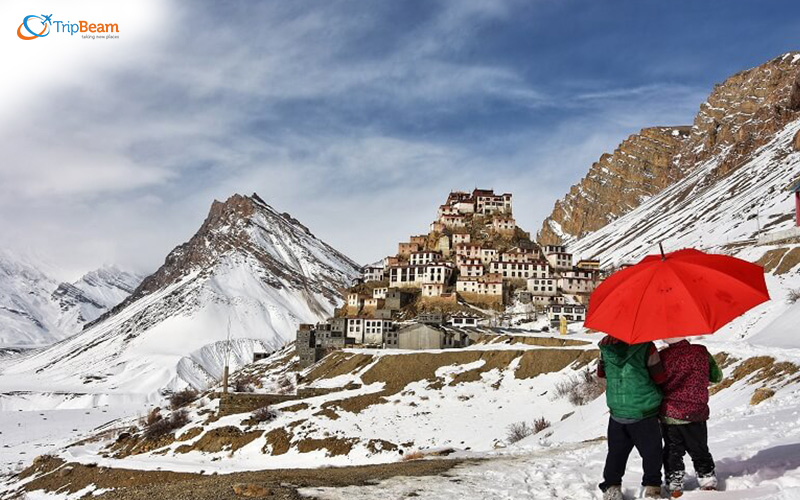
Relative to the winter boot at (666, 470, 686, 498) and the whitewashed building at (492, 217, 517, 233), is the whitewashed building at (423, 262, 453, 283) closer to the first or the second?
the whitewashed building at (492, 217, 517, 233)

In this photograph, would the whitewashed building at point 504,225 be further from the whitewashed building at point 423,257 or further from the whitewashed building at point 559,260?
the whitewashed building at point 423,257

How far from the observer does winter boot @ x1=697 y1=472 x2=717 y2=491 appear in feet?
31.7

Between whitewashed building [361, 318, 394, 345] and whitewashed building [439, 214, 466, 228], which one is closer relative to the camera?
whitewashed building [361, 318, 394, 345]

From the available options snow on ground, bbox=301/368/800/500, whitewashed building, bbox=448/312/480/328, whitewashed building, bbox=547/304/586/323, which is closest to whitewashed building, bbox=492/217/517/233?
whitewashed building, bbox=547/304/586/323

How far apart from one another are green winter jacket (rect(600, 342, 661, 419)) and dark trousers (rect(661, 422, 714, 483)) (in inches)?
21.0

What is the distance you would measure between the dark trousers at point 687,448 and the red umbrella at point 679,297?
1.97 meters

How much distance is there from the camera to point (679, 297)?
9.13 m

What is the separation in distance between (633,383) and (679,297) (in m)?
1.64

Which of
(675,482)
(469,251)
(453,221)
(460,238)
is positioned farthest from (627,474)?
(453,221)

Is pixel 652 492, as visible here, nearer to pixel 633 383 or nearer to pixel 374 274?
pixel 633 383

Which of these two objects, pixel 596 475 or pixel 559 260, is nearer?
pixel 596 475

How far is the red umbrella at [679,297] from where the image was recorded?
8.93m

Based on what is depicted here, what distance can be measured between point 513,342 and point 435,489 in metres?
65.7

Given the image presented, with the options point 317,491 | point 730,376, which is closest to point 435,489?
point 317,491
